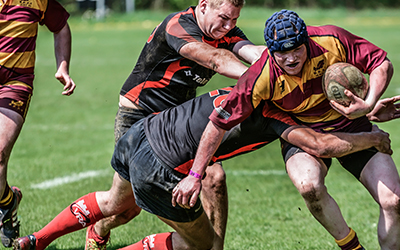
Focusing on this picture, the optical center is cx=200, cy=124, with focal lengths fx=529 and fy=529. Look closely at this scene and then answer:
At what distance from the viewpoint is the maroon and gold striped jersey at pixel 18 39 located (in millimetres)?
4930

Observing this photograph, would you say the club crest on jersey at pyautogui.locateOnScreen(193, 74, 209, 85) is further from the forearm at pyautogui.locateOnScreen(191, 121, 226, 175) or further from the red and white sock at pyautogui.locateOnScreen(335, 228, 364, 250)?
the red and white sock at pyautogui.locateOnScreen(335, 228, 364, 250)

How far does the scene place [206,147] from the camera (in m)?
3.63

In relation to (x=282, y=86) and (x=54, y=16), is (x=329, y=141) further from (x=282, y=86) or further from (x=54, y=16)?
(x=54, y=16)

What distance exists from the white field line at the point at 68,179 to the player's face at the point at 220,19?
360cm

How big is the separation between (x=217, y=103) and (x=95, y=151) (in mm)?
5279

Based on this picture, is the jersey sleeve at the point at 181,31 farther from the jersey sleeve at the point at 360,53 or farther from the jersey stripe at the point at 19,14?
the jersey stripe at the point at 19,14

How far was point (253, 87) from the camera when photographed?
363cm

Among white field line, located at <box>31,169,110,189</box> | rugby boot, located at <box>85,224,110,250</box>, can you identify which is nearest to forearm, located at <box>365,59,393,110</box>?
rugby boot, located at <box>85,224,110,250</box>

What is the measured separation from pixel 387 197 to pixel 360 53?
1048 mm

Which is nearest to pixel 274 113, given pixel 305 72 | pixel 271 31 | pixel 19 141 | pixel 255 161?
pixel 305 72

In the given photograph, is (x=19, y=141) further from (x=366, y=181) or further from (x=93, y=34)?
(x=93, y=34)

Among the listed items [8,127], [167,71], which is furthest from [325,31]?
[8,127]

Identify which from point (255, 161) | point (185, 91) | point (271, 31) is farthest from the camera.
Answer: point (255, 161)

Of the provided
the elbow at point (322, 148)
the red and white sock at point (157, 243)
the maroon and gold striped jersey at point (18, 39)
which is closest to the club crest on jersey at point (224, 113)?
the elbow at point (322, 148)
